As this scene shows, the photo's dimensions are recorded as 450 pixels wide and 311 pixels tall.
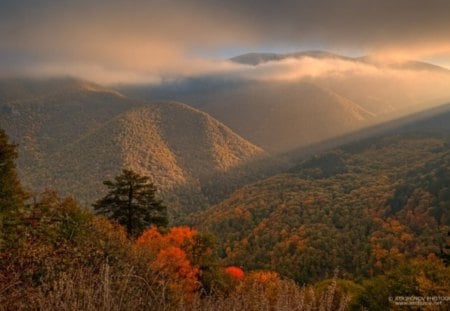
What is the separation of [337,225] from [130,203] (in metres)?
76.6

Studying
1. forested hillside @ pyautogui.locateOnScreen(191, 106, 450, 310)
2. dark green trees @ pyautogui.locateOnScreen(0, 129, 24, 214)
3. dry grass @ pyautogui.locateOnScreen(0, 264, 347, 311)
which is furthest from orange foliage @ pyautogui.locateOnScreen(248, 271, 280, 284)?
dark green trees @ pyautogui.locateOnScreen(0, 129, 24, 214)

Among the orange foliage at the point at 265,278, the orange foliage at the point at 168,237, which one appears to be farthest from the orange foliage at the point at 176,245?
the orange foliage at the point at 265,278

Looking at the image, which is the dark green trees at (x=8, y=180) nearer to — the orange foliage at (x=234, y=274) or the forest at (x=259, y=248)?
the forest at (x=259, y=248)

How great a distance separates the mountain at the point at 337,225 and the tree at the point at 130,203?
37839 millimetres

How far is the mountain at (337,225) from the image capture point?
→ 75688 millimetres

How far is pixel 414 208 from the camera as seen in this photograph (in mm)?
95062

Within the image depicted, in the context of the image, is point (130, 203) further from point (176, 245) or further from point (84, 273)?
point (84, 273)

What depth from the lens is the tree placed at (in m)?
30.4

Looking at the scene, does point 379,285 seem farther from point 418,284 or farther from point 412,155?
point 412,155

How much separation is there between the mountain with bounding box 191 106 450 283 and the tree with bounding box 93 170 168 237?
124ft

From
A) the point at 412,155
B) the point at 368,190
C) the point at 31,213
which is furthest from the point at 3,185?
the point at 412,155

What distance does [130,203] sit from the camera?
30.9 m

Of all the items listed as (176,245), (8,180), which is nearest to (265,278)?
(176,245)

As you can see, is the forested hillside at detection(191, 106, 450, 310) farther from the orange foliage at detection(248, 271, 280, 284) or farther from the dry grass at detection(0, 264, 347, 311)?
the dry grass at detection(0, 264, 347, 311)
